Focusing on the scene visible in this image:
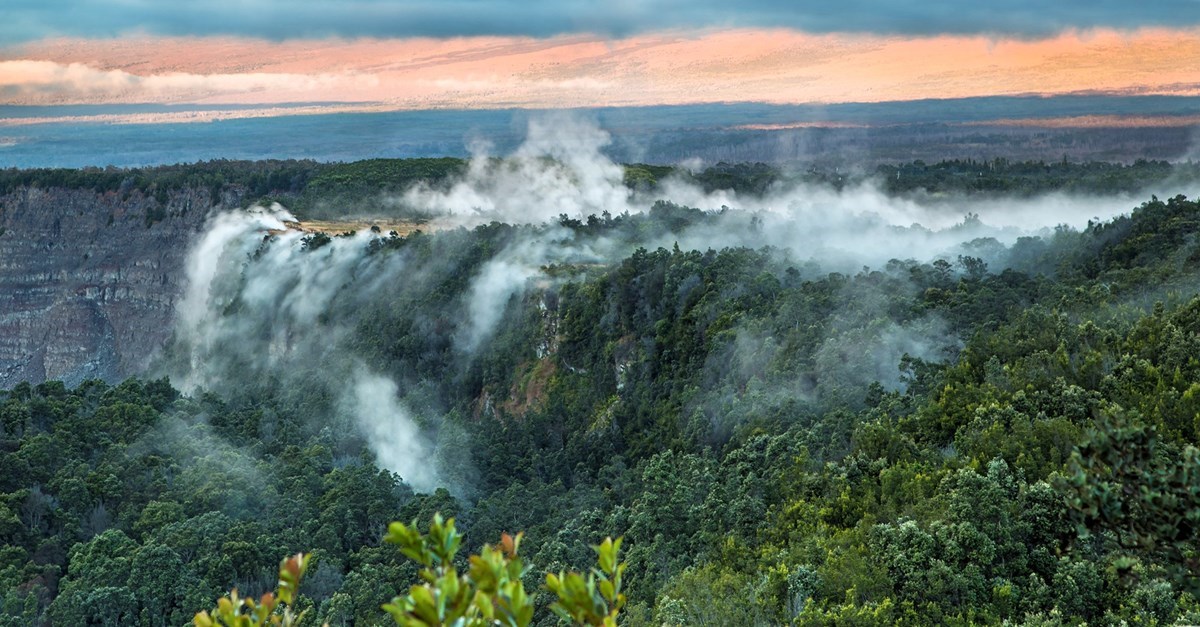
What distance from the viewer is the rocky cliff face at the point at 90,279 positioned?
14575 cm

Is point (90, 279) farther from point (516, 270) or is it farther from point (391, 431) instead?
point (391, 431)

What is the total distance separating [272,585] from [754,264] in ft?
125

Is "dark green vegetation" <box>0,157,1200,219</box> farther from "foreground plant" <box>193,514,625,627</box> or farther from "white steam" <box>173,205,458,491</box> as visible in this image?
"foreground plant" <box>193,514,625,627</box>

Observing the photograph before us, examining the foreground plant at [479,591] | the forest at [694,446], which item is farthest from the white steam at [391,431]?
the foreground plant at [479,591]

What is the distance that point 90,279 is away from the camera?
149625mm

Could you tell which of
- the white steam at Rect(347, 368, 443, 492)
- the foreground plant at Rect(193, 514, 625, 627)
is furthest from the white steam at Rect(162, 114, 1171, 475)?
the foreground plant at Rect(193, 514, 625, 627)

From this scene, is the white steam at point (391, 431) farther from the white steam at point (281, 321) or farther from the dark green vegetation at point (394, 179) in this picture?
the dark green vegetation at point (394, 179)

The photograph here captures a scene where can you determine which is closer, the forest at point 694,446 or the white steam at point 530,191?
the forest at point 694,446

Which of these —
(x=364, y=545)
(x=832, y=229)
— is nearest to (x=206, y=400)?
(x=364, y=545)

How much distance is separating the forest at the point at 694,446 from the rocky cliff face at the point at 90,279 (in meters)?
51.8

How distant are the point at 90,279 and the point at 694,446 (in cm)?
11842

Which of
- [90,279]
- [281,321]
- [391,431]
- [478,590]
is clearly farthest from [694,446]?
[90,279]

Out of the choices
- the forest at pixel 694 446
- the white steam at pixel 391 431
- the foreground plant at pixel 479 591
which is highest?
the foreground plant at pixel 479 591

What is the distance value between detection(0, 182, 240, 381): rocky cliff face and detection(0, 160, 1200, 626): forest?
51.8 meters
